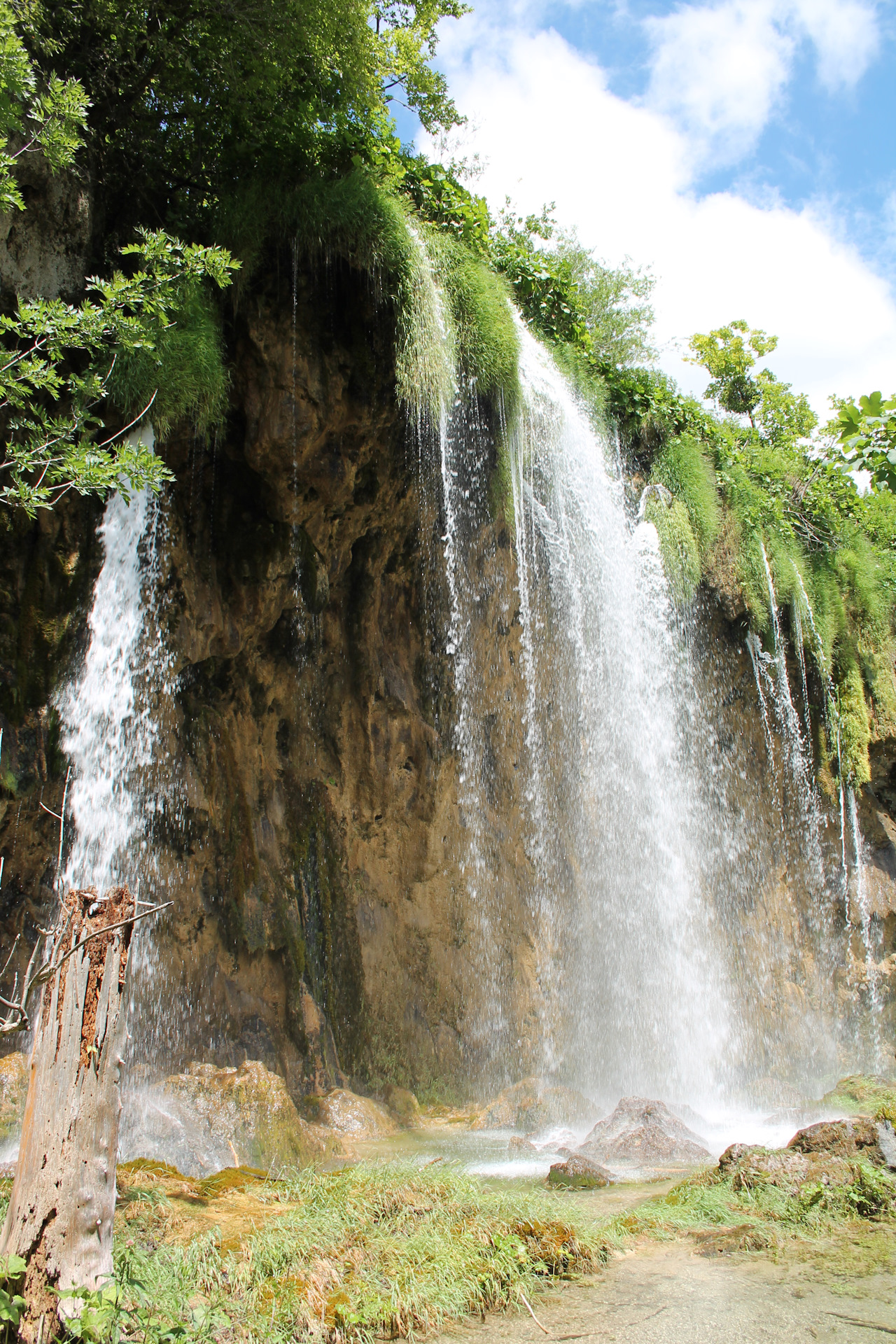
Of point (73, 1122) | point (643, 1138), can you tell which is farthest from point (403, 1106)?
point (73, 1122)

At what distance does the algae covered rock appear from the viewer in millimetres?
6309

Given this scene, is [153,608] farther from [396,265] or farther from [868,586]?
[868,586]

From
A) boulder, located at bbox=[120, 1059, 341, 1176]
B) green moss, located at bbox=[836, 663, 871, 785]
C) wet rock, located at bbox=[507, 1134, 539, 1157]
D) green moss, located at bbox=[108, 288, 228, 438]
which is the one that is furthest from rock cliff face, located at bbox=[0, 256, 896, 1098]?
green moss, located at bbox=[836, 663, 871, 785]

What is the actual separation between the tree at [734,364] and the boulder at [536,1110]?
17043 mm

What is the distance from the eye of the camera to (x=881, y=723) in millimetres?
14820

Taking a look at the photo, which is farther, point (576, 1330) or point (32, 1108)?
point (576, 1330)

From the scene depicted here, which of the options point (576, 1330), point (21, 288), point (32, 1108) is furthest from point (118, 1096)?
point (21, 288)

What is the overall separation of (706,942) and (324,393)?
27.0 feet

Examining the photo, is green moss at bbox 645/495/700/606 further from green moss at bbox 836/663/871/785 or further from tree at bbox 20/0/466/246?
tree at bbox 20/0/466/246

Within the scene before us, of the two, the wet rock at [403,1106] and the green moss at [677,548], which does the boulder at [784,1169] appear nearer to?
the wet rock at [403,1106]

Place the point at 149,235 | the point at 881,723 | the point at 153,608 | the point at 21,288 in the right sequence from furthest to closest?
the point at 881,723
the point at 153,608
the point at 21,288
the point at 149,235

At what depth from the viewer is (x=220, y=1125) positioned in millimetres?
6480

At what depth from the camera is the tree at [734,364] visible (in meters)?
21.6

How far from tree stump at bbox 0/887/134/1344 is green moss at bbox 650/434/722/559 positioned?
11.2 m
